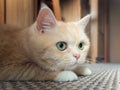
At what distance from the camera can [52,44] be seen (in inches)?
32.7

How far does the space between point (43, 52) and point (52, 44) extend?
0.13 feet

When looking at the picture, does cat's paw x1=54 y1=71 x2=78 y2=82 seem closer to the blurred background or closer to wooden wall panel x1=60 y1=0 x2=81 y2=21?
the blurred background

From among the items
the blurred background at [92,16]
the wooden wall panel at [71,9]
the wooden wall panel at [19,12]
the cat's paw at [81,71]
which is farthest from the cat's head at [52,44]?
the wooden wall panel at [71,9]

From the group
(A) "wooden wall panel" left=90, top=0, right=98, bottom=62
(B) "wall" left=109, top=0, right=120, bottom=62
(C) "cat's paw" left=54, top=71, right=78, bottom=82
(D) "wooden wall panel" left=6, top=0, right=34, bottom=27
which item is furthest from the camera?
(B) "wall" left=109, top=0, right=120, bottom=62

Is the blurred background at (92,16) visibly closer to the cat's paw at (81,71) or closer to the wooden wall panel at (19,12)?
the wooden wall panel at (19,12)

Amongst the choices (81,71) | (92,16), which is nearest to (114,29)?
(92,16)

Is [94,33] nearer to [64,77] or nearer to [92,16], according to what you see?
[92,16]

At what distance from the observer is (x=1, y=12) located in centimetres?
151

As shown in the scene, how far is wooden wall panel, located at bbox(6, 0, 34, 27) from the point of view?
5.25 ft

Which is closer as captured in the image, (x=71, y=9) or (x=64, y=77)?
(x=64, y=77)

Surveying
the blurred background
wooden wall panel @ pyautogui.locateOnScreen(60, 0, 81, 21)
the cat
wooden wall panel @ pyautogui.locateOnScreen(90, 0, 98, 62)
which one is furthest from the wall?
the cat

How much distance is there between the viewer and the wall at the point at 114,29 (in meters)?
2.84

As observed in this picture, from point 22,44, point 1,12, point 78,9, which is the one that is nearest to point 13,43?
point 22,44

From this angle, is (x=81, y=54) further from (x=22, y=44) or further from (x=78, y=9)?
(x=78, y=9)
